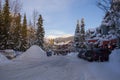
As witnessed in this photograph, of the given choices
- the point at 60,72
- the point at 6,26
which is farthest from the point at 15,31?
the point at 60,72

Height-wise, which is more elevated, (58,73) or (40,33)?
(40,33)

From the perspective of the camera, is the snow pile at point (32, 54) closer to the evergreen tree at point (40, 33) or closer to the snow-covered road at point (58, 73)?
the snow-covered road at point (58, 73)

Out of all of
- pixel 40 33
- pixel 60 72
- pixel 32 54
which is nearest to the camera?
pixel 60 72

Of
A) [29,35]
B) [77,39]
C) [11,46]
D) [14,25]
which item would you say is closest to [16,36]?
[14,25]

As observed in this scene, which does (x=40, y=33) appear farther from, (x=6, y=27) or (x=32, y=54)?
(x=32, y=54)

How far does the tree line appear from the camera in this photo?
57.6 metres

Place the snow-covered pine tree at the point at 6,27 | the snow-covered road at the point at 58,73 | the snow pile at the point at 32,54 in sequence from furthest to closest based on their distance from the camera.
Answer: the snow-covered pine tree at the point at 6,27, the snow pile at the point at 32,54, the snow-covered road at the point at 58,73

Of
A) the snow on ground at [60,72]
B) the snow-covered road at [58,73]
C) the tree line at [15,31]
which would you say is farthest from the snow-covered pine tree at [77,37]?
the snow-covered road at [58,73]

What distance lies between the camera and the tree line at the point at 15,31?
2266 inches

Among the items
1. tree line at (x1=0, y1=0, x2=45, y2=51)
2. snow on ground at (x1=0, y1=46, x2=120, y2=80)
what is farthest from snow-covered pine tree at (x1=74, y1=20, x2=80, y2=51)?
snow on ground at (x1=0, y1=46, x2=120, y2=80)

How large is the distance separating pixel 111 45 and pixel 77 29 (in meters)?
52.7

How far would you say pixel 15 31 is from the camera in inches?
2736

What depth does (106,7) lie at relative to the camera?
29.8 meters

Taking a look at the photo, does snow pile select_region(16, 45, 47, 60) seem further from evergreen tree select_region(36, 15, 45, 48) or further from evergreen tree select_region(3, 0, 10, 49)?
evergreen tree select_region(36, 15, 45, 48)
